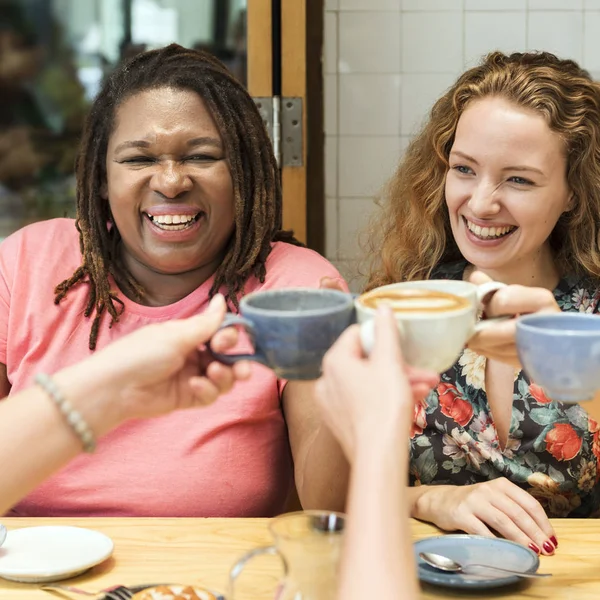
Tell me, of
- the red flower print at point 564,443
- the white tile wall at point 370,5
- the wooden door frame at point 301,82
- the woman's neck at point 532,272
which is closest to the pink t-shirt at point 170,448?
the woman's neck at point 532,272

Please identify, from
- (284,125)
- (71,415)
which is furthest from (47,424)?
(284,125)

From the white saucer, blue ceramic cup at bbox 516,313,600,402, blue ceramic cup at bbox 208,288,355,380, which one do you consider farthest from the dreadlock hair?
blue ceramic cup at bbox 516,313,600,402

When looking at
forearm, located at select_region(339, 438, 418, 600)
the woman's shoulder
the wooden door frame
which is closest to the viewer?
forearm, located at select_region(339, 438, 418, 600)

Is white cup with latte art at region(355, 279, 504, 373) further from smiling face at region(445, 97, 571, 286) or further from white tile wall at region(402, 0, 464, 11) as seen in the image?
white tile wall at region(402, 0, 464, 11)

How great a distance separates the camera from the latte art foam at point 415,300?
3.20 feet

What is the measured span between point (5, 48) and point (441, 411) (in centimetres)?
180

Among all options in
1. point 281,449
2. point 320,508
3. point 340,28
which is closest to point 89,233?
point 281,449

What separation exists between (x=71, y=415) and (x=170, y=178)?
74 centimetres

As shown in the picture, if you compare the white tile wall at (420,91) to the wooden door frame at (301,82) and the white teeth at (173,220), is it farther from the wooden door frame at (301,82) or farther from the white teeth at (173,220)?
the white teeth at (173,220)

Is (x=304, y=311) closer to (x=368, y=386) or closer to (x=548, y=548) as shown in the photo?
(x=368, y=386)

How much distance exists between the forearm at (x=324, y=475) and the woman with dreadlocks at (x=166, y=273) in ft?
0.11

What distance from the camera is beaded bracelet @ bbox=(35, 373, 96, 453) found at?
40.7 inches

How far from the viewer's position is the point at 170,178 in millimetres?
1692

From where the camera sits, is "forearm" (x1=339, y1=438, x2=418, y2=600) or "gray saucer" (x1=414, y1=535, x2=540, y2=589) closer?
"forearm" (x1=339, y1=438, x2=418, y2=600)
